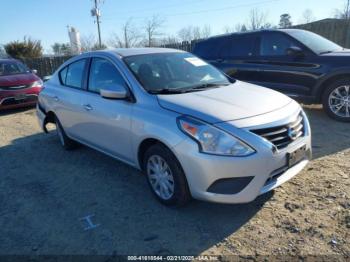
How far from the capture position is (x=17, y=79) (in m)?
9.77

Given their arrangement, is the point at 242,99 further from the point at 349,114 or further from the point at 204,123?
the point at 349,114

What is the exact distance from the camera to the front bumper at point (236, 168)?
9.71ft

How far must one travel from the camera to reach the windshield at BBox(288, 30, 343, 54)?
6.59 m

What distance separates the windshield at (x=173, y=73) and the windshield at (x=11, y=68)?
762cm

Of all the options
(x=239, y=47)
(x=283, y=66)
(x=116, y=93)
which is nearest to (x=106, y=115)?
(x=116, y=93)

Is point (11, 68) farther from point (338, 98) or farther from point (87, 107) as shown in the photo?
point (338, 98)

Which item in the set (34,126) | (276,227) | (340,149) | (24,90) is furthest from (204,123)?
(24,90)

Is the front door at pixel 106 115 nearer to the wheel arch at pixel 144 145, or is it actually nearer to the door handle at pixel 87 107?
the door handle at pixel 87 107

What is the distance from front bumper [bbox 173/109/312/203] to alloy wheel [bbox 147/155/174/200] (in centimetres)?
31

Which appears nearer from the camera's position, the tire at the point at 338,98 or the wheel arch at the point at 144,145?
the wheel arch at the point at 144,145

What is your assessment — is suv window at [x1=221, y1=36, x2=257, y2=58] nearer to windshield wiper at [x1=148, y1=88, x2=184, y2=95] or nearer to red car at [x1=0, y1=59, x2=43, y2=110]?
windshield wiper at [x1=148, y1=88, x2=184, y2=95]

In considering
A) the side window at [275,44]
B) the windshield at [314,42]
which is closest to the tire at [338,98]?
the windshield at [314,42]

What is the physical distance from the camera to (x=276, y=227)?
312 cm

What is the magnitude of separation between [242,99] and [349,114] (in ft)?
11.6
